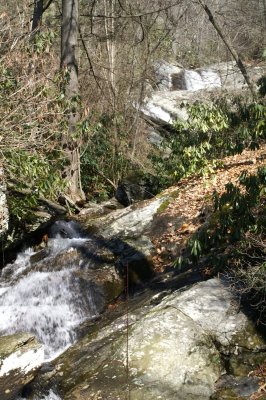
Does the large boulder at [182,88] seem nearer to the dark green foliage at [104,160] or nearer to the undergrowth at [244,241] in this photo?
the dark green foliage at [104,160]

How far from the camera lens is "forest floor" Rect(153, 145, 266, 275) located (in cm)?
821

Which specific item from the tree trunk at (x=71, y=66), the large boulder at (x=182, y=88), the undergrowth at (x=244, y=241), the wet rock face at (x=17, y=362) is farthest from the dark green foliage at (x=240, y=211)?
the large boulder at (x=182, y=88)

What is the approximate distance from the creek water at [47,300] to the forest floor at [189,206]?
153 centimetres

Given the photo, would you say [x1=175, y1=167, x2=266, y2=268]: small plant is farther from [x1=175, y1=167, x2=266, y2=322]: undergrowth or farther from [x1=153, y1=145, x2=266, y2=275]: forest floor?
[x1=153, y1=145, x2=266, y2=275]: forest floor

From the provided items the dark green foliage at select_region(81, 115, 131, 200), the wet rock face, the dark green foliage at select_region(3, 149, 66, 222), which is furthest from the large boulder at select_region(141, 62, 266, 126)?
the wet rock face

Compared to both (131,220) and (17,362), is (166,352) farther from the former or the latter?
(131,220)

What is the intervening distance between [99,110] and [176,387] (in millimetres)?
11960

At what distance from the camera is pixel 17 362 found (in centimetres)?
512

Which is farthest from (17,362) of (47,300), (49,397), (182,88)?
(182,88)

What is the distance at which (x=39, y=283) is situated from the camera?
7.93m

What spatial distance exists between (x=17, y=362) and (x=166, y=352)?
5.67ft

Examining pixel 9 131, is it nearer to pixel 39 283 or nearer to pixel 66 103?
pixel 39 283

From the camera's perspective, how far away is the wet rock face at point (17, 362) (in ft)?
16.6

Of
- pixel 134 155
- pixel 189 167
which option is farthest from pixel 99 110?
pixel 189 167
